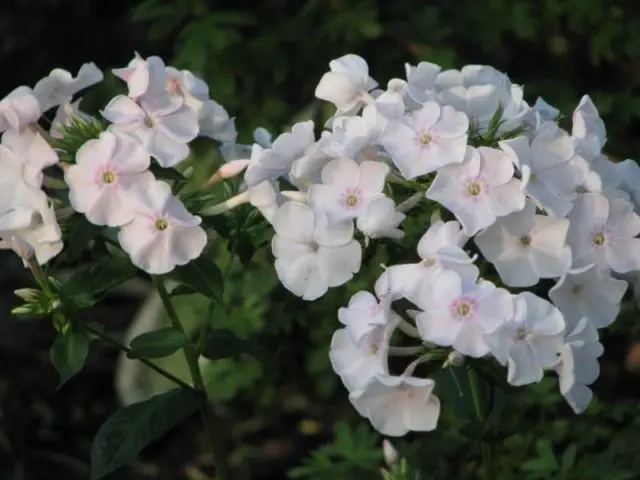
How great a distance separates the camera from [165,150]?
55.0 inches

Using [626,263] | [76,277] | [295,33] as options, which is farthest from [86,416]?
[626,263]

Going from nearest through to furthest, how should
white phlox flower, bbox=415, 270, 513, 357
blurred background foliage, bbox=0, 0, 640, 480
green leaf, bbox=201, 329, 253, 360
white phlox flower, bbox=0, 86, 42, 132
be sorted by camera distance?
white phlox flower, bbox=415, 270, 513, 357 → white phlox flower, bbox=0, 86, 42, 132 → green leaf, bbox=201, 329, 253, 360 → blurred background foliage, bbox=0, 0, 640, 480

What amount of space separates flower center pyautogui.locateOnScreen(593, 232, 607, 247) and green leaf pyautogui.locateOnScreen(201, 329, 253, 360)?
568mm

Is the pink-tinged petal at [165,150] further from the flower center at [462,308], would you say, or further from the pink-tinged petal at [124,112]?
the flower center at [462,308]

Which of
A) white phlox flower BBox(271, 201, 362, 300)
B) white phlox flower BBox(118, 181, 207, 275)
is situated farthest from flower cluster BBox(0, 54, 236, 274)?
white phlox flower BBox(271, 201, 362, 300)

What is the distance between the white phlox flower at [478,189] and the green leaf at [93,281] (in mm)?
454

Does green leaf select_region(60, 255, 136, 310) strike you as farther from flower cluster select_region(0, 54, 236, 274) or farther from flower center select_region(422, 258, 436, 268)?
flower center select_region(422, 258, 436, 268)

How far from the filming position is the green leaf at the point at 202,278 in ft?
4.82

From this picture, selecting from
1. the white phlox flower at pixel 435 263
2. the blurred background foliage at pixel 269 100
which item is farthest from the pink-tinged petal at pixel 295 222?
the blurred background foliage at pixel 269 100

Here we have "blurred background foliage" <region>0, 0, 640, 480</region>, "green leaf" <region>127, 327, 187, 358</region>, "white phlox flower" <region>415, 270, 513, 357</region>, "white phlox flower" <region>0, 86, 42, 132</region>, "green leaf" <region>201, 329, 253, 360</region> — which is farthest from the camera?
"blurred background foliage" <region>0, 0, 640, 480</region>

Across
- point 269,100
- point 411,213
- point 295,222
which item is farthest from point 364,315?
point 269,100

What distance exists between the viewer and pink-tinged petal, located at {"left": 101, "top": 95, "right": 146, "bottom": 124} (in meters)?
1.40

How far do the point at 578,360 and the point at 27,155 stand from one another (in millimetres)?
684

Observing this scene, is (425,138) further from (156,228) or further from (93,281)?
(93,281)
